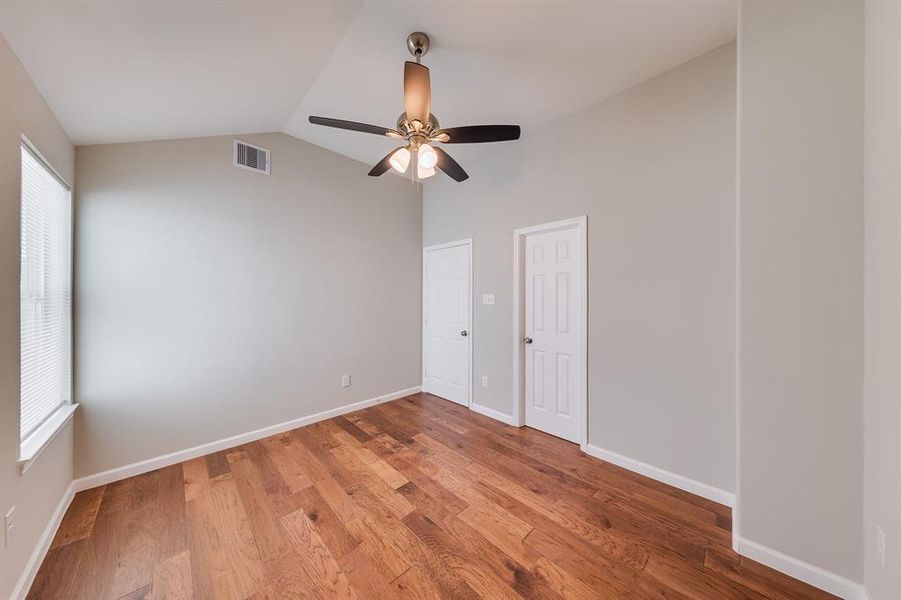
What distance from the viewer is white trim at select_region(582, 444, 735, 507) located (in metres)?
2.02

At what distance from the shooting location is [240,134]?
2877 millimetres

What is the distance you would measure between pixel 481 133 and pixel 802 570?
281cm

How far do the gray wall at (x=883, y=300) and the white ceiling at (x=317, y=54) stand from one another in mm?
879

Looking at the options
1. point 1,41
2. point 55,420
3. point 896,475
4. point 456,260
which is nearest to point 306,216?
point 456,260

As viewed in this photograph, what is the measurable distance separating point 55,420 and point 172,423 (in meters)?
0.70

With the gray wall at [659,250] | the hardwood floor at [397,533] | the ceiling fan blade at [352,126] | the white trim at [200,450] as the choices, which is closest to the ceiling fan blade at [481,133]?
the ceiling fan blade at [352,126]

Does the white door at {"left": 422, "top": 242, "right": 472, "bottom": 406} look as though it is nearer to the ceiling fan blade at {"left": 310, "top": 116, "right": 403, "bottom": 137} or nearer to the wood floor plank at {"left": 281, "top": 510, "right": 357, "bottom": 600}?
the ceiling fan blade at {"left": 310, "top": 116, "right": 403, "bottom": 137}

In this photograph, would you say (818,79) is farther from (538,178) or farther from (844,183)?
(538,178)

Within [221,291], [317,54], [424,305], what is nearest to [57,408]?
[221,291]

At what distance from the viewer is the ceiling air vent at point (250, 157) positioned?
285 centimetres

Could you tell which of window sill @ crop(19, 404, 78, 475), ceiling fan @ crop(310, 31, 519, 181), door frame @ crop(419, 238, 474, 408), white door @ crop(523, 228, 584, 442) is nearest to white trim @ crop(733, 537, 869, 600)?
white door @ crop(523, 228, 584, 442)

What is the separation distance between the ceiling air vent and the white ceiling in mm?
246

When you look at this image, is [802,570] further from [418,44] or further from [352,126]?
[418,44]

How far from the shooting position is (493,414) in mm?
3410
